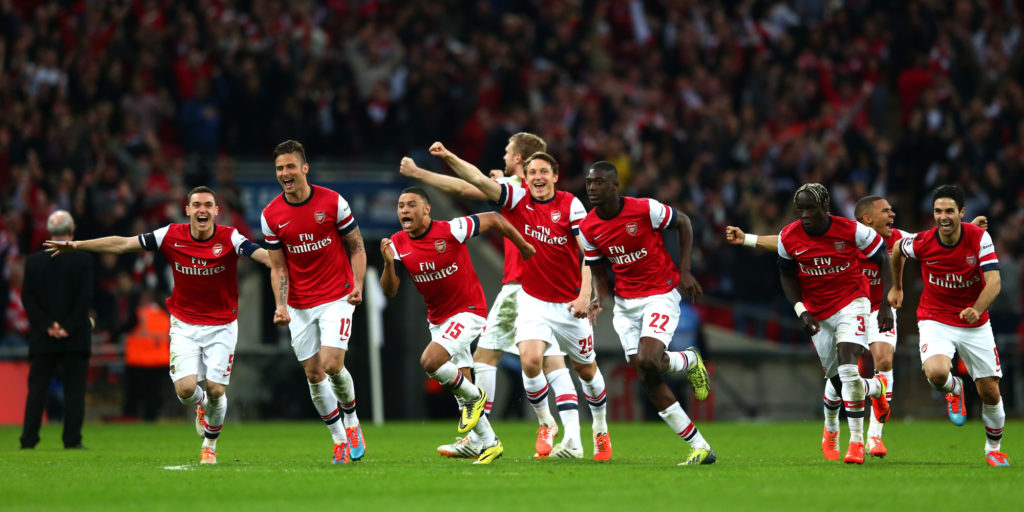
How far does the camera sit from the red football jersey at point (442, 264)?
11844mm

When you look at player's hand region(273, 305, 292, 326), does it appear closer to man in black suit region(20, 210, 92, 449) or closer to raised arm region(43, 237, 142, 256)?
raised arm region(43, 237, 142, 256)

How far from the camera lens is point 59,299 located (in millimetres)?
15117

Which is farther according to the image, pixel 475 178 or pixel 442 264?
pixel 442 264

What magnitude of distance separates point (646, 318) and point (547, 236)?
1.35 m

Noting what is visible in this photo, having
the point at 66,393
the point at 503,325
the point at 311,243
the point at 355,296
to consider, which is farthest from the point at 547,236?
the point at 66,393

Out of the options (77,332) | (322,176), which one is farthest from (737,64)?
(77,332)

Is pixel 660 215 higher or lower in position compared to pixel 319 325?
higher

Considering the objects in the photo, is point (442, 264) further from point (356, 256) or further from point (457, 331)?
point (356, 256)

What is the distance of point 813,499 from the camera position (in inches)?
334

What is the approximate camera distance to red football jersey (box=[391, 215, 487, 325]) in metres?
11.8

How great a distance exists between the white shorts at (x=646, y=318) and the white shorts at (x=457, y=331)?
1.24 m

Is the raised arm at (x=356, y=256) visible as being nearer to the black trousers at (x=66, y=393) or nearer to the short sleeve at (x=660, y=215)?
the short sleeve at (x=660, y=215)

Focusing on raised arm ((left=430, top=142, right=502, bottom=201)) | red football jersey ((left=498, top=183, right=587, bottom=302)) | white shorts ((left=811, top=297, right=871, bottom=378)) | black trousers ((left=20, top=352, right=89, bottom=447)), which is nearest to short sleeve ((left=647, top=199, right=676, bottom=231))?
red football jersey ((left=498, top=183, right=587, bottom=302))

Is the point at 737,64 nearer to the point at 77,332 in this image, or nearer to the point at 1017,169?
the point at 1017,169
